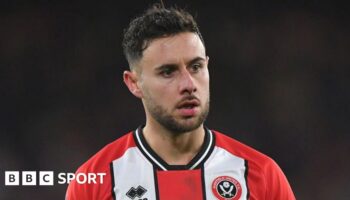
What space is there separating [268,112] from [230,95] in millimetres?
243

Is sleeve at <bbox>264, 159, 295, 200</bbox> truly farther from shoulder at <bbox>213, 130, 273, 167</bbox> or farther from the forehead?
the forehead

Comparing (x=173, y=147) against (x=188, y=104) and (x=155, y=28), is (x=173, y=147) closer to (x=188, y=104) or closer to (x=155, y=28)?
(x=188, y=104)

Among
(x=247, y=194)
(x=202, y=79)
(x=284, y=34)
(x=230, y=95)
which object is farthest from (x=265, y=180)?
(x=284, y=34)

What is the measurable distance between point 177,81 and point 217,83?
2147 millimetres

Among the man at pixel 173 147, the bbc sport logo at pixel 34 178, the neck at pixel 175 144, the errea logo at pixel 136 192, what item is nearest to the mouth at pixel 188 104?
the man at pixel 173 147

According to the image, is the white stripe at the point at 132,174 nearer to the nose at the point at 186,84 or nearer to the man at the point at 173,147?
the man at the point at 173,147

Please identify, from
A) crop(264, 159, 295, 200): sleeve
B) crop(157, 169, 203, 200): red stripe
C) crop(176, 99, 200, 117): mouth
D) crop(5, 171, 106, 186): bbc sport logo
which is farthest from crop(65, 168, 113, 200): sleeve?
crop(5, 171, 106, 186): bbc sport logo

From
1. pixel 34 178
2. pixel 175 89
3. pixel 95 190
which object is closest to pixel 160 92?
pixel 175 89

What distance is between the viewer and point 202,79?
3.98 feet

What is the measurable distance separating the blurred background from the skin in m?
1.91

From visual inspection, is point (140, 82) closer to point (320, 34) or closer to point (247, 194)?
point (247, 194)

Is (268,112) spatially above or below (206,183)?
above

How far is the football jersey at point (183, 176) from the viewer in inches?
49.3

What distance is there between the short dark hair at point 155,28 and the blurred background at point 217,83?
1924 mm
